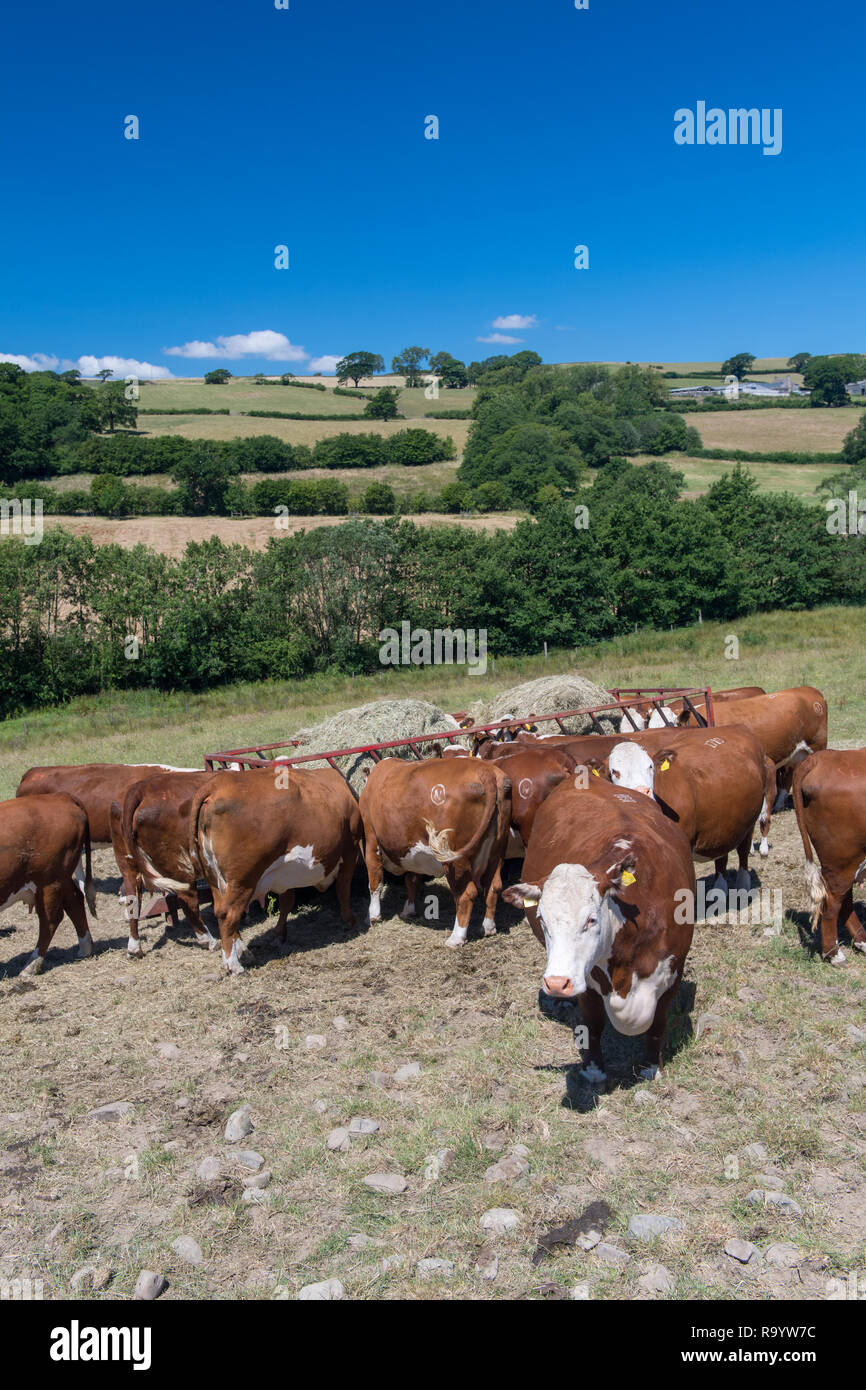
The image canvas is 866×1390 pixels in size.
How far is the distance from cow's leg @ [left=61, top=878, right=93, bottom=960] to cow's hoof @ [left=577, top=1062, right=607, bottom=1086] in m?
5.42

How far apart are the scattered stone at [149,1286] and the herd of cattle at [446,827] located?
3007 millimetres

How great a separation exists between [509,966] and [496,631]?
88.2ft

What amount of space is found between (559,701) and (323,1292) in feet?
39.2

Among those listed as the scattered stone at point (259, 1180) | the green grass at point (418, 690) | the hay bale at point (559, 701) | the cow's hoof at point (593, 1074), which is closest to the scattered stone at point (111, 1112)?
the scattered stone at point (259, 1180)

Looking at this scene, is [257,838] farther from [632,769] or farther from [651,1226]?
[651,1226]

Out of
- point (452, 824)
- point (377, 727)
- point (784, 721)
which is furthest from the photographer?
point (784, 721)

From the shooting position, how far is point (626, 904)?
5781 mm

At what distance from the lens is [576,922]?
204 inches

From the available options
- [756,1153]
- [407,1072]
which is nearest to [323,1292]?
[407,1072]

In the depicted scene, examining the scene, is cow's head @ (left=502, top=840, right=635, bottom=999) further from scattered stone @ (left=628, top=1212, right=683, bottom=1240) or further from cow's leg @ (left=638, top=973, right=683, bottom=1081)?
scattered stone @ (left=628, top=1212, right=683, bottom=1240)

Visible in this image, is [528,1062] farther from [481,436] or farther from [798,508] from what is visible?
[481,436]

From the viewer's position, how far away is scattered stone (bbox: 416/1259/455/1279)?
459 centimetres
